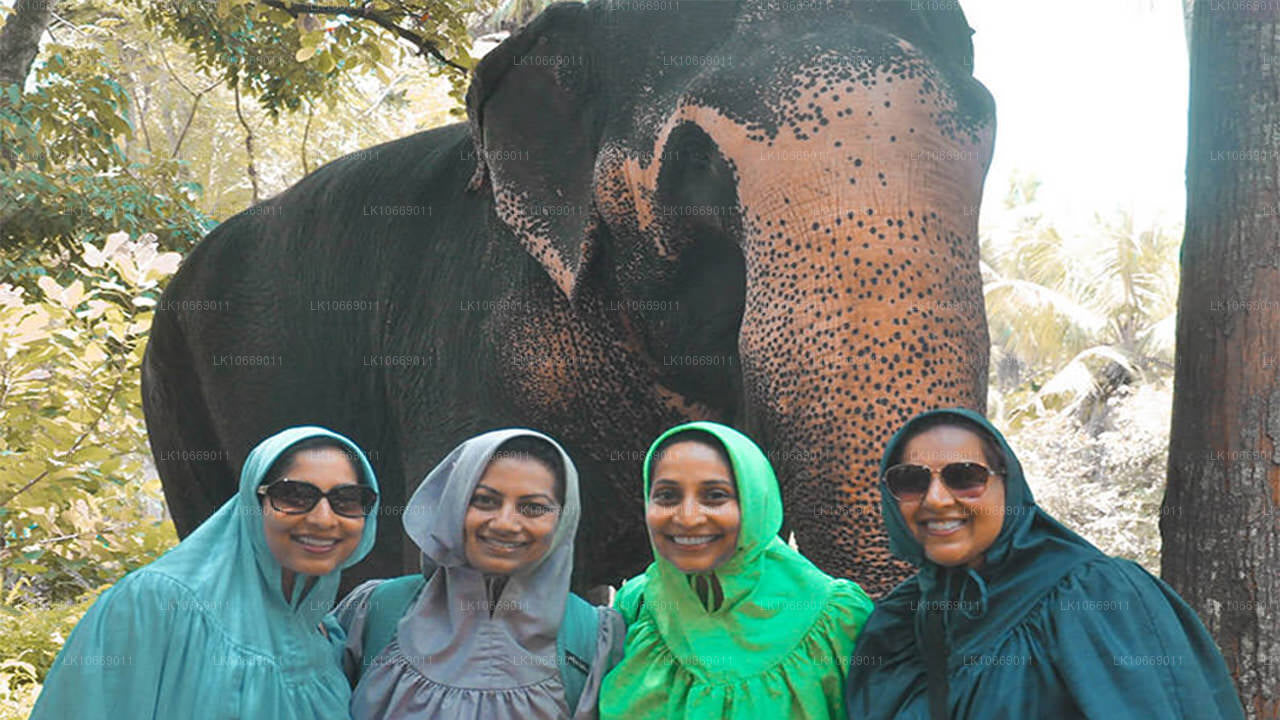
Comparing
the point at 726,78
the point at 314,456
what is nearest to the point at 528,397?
the point at 726,78

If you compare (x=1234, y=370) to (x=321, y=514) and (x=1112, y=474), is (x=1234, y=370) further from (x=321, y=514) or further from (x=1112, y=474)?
(x=1112, y=474)

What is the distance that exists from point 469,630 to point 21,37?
502 centimetres

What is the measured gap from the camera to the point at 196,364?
541 centimetres

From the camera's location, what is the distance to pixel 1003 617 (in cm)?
219

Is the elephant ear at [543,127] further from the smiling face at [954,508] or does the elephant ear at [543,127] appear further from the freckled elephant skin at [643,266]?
the smiling face at [954,508]

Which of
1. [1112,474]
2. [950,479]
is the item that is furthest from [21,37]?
[1112,474]

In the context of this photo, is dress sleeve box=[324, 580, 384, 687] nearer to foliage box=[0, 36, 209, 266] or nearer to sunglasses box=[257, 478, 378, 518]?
sunglasses box=[257, 478, 378, 518]

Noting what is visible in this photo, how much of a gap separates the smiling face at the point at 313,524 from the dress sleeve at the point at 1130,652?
122 cm

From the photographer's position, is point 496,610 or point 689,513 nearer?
point 689,513

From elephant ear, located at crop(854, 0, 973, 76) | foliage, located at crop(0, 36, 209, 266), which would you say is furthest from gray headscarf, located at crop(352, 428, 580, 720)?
foliage, located at crop(0, 36, 209, 266)

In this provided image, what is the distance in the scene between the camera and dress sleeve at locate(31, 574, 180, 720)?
7.53ft

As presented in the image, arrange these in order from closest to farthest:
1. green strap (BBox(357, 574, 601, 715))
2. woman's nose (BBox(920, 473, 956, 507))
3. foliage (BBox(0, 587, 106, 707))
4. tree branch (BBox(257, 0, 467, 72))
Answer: woman's nose (BBox(920, 473, 956, 507)), green strap (BBox(357, 574, 601, 715)), tree branch (BBox(257, 0, 467, 72)), foliage (BBox(0, 587, 106, 707))

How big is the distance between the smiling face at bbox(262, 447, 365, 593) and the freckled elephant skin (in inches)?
33.4

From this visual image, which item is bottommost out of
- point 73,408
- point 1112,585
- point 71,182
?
point 1112,585
